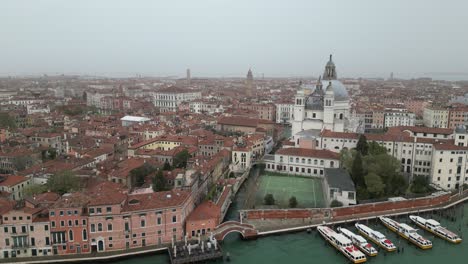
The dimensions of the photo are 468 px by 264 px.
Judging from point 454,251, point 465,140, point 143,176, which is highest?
point 465,140

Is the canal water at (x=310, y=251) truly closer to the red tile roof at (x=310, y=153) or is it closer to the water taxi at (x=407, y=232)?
the water taxi at (x=407, y=232)

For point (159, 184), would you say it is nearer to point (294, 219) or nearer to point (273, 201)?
point (273, 201)

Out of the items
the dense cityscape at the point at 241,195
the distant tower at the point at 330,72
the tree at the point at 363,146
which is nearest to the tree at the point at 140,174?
the dense cityscape at the point at 241,195

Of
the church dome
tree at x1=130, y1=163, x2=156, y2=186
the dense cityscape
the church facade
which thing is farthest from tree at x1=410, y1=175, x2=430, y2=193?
tree at x1=130, y1=163, x2=156, y2=186

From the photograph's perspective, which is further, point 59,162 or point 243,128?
point 243,128

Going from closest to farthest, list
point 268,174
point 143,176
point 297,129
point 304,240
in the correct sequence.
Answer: point 304,240
point 143,176
point 268,174
point 297,129

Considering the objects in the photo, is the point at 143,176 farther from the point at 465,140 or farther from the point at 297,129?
the point at 465,140

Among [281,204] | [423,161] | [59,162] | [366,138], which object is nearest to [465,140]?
[423,161]
